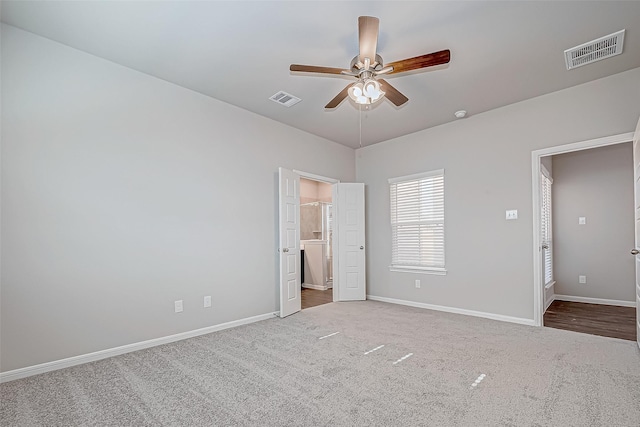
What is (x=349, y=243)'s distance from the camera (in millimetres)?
5469

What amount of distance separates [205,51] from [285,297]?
9.99 ft

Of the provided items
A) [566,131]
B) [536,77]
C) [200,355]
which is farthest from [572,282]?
[200,355]

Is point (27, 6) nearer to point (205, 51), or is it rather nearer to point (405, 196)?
point (205, 51)

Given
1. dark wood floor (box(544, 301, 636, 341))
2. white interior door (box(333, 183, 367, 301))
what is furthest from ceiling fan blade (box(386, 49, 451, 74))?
dark wood floor (box(544, 301, 636, 341))

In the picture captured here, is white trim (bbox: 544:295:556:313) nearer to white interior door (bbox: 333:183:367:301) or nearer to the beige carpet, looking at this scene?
the beige carpet

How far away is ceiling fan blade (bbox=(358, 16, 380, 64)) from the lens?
6.77 ft

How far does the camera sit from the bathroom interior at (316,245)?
21.3ft

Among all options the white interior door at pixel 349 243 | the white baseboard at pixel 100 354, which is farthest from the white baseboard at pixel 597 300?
the white baseboard at pixel 100 354

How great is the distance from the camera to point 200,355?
2947mm

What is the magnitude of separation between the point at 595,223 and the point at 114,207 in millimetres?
6728

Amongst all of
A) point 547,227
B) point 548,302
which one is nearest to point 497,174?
point 547,227

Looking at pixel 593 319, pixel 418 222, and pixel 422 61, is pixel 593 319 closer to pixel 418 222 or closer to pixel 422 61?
pixel 418 222

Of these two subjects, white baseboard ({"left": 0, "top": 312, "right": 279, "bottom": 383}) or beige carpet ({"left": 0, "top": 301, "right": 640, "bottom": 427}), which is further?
white baseboard ({"left": 0, "top": 312, "right": 279, "bottom": 383})

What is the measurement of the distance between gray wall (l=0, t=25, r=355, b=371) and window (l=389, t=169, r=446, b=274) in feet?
7.47
